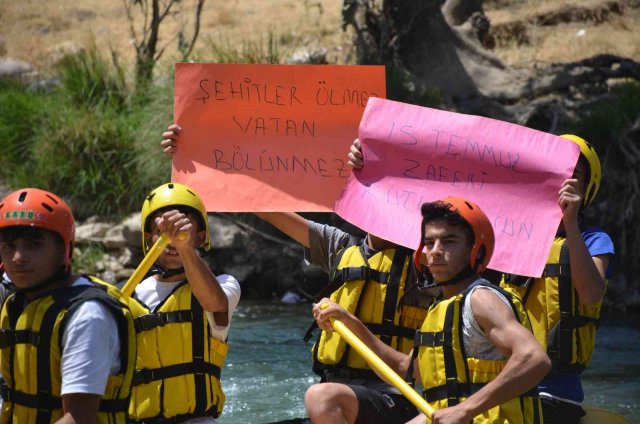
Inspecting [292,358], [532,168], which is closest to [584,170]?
[532,168]

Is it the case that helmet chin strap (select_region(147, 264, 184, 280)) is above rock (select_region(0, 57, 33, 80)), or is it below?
below

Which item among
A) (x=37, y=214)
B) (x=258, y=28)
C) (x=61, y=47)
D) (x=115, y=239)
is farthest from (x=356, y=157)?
(x=258, y=28)

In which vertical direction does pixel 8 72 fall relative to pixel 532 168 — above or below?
above

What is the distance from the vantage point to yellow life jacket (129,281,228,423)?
13.8 ft

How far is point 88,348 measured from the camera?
3.05 m

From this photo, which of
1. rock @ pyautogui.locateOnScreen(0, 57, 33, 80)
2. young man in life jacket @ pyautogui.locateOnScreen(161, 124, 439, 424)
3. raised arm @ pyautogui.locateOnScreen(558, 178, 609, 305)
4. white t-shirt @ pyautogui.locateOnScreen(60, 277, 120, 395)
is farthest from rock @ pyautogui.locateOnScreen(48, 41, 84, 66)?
white t-shirt @ pyautogui.locateOnScreen(60, 277, 120, 395)

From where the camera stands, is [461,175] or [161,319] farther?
→ [461,175]

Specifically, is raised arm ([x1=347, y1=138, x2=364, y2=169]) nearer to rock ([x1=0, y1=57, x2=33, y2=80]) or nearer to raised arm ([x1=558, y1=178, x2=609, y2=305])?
raised arm ([x1=558, y1=178, x2=609, y2=305])

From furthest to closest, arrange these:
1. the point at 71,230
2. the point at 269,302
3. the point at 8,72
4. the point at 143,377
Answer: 1. the point at 8,72
2. the point at 269,302
3. the point at 143,377
4. the point at 71,230

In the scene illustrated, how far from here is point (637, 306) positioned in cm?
1038

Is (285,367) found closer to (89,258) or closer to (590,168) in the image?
(89,258)

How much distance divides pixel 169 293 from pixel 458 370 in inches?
48.1

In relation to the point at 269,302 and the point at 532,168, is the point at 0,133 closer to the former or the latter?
the point at 269,302

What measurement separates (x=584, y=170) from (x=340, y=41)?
39.9 feet
